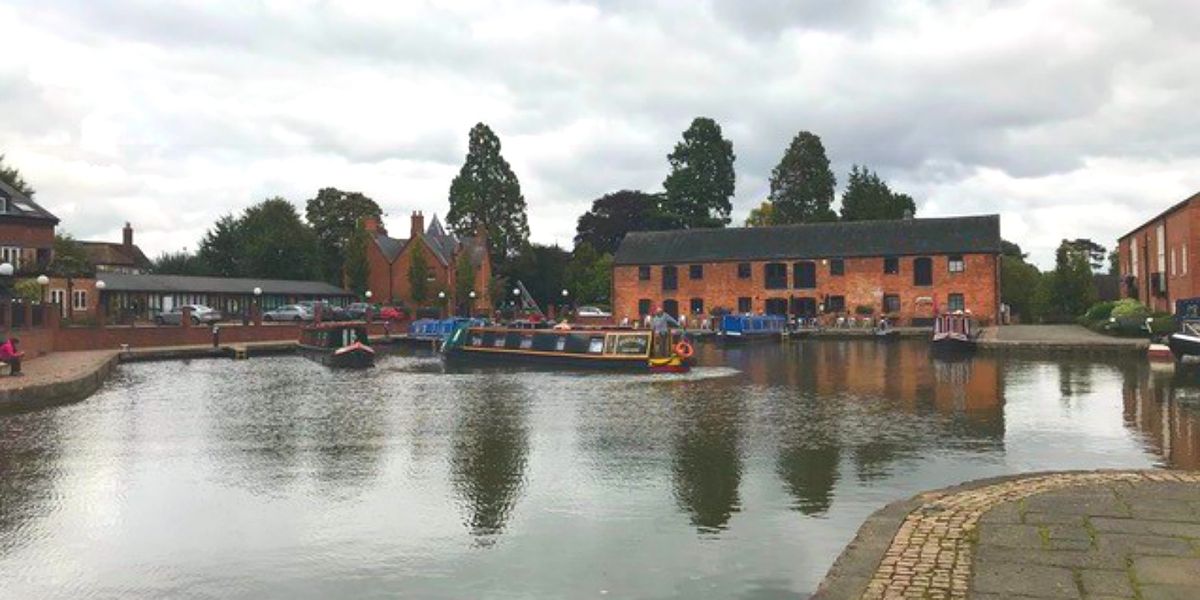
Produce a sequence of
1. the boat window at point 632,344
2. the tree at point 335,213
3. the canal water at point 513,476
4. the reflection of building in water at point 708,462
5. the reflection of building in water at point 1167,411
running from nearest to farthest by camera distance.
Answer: the canal water at point 513,476, the reflection of building in water at point 708,462, the reflection of building in water at point 1167,411, the boat window at point 632,344, the tree at point 335,213

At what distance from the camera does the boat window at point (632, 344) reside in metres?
30.4

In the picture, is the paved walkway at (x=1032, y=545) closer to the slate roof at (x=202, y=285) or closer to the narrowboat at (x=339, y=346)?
the narrowboat at (x=339, y=346)

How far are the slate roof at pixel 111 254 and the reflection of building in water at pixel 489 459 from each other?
66904 mm

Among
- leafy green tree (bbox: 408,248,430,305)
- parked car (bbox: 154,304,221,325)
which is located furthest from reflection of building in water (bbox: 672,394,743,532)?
leafy green tree (bbox: 408,248,430,305)

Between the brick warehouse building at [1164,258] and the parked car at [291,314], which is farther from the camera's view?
the parked car at [291,314]

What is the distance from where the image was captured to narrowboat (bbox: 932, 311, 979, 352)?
3562cm

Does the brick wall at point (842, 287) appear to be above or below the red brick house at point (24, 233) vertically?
below

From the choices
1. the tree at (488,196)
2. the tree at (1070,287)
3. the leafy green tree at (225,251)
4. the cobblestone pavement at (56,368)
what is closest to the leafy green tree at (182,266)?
the leafy green tree at (225,251)

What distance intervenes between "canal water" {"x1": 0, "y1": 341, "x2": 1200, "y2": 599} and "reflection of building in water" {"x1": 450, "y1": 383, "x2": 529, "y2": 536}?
0.19 ft

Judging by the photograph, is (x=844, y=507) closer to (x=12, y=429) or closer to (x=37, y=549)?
(x=37, y=549)

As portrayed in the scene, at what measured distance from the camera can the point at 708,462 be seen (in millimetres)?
13016

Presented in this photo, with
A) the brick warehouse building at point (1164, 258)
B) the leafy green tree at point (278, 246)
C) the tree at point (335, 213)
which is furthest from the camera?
the tree at point (335, 213)

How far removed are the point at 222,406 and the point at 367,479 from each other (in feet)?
34.3

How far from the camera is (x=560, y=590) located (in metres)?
7.61
